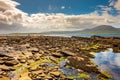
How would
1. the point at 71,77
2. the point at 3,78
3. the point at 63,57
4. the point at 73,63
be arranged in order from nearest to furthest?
1. the point at 3,78
2. the point at 71,77
3. the point at 73,63
4. the point at 63,57

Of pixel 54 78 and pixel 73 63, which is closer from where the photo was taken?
pixel 54 78

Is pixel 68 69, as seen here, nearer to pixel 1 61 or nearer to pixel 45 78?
pixel 45 78

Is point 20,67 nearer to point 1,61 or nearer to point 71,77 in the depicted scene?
point 1,61

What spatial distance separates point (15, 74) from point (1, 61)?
778 centimetres

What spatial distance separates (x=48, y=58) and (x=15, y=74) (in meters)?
14.7

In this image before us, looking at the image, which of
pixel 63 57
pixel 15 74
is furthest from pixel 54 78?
pixel 63 57

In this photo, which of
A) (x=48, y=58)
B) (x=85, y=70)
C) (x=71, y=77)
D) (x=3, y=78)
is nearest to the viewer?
(x=3, y=78)

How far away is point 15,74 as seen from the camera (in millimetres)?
30000

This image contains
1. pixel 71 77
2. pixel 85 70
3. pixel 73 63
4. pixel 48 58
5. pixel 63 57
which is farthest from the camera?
pixel 63 57

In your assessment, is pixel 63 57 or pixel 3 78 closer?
pixel 3 78

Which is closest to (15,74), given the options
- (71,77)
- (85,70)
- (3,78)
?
(3,78)

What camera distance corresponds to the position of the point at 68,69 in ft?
114

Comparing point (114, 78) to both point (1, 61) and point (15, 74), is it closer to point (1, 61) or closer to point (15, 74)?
point (15, 74)

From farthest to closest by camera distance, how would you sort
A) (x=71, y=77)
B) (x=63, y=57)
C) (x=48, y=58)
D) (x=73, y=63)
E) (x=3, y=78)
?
1. (x=63, y=57)
2. (x=48, y=58)
3. (x=73, y=63)
4. (x=71, y=77)
5. (x=3, y=78)
